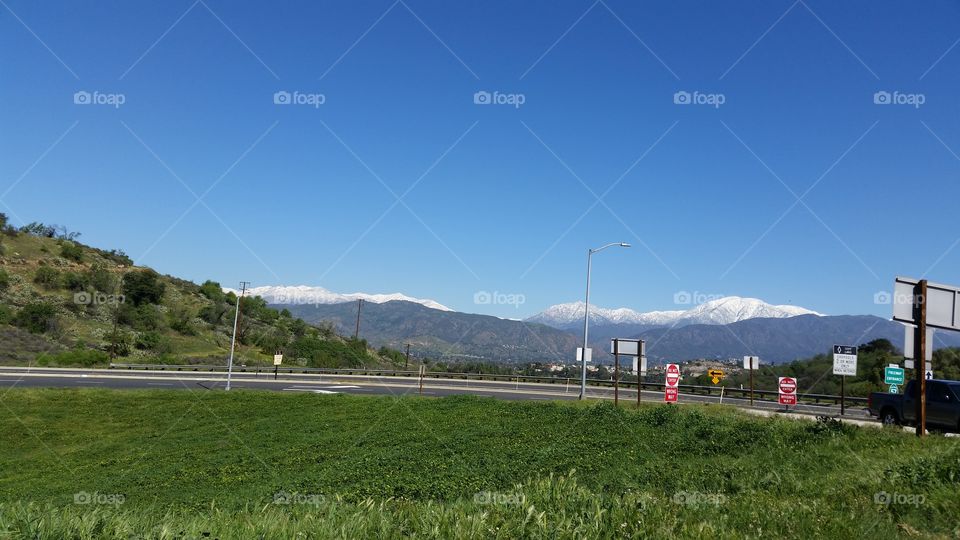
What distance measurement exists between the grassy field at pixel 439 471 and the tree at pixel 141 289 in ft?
183

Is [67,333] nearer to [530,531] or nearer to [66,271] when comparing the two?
[66,271]

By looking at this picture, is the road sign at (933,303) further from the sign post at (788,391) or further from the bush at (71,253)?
the bush at (71,253)

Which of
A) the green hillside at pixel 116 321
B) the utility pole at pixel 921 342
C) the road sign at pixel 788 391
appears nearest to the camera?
the utility pole at pixel 921 342

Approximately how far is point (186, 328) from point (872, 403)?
7681cm

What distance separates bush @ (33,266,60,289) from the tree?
764 centimetres

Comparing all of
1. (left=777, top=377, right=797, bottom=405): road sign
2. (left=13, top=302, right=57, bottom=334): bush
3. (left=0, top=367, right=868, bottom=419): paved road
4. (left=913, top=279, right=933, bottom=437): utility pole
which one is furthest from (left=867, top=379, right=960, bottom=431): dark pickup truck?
(left=13, top=302, right=57, bottom=334): bush

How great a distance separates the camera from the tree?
84062 millimetres

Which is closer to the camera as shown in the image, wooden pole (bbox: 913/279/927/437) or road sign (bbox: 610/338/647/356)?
wooden pole (bbox: 913/279/927/437)

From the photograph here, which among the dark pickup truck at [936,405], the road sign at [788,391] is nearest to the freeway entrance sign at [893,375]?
the road sign at [788,391]

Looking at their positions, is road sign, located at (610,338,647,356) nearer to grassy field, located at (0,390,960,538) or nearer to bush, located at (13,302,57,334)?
grassy field, located at (0,390,960,538)

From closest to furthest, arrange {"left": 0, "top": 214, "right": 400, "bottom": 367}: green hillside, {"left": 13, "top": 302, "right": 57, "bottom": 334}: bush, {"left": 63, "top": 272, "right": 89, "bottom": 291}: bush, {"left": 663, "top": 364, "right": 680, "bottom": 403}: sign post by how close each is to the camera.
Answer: {"left": 663, "top": 364, "right": 680, "bottom": 403}: sign post
{"left": 0, "top": 214, "right": 400, "bottom": 367}: green hillside
{"left": 13, "top": 302, "right": 57, "bottom": 334}: bush
{"left": 63, "top": 272, "right": 89, "bottom": 291}: bush

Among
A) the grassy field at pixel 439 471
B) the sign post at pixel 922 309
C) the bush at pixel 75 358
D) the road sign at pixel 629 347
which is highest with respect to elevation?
the sign post at pixel 922 309

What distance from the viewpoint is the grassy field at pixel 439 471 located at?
6039mm

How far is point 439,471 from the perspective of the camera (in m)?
14.3
